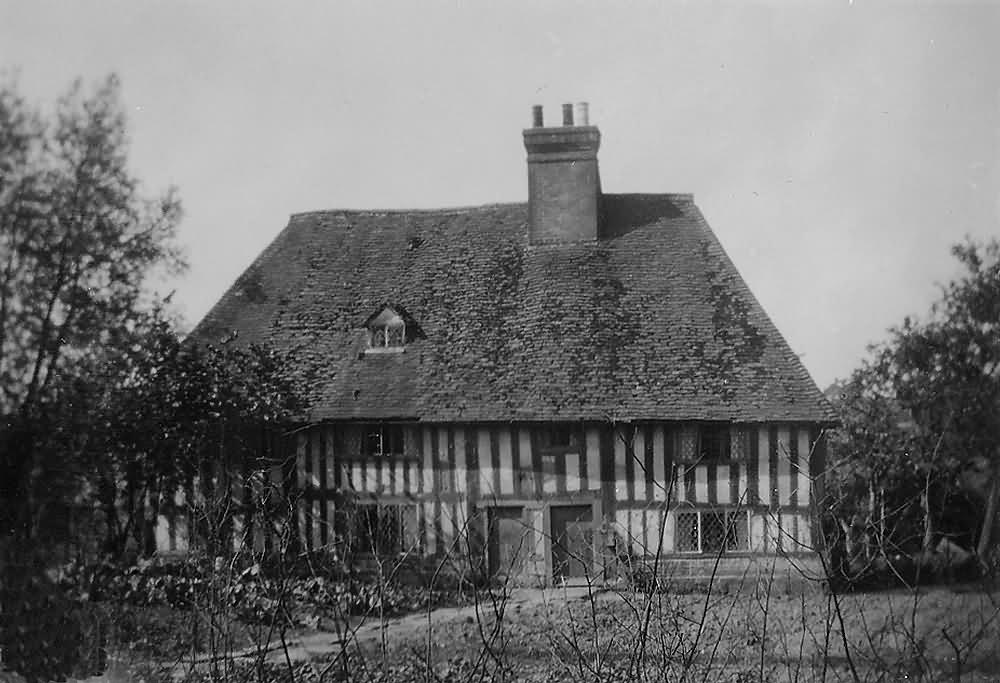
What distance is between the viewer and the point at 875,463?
12391 millimetres

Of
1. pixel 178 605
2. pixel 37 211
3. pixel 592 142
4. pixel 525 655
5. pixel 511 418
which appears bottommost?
pixel 525 655

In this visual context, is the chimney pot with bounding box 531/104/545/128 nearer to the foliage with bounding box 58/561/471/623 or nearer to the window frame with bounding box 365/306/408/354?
the window frame with bounding box 365/306/408/354

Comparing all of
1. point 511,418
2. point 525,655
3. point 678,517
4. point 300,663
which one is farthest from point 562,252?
point 300,663

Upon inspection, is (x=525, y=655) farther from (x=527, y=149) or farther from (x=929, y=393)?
(x=527, y=149)

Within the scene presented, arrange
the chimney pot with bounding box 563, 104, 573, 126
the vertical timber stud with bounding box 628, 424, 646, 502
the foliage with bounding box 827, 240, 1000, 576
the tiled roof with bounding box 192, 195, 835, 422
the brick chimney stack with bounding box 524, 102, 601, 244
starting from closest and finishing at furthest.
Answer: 1. the foliage with bounding box 827, 240, 1000, 576
2. the tiled roof with bounding box 192, 195, 835, 422
3. the vertical timber stud with bounding box 628, 424, 646, 502
4. the chimney pot with bounding box 563, 104, 573, 126
5. the brick chimney stack with bounding box 524, 102, 601, 244

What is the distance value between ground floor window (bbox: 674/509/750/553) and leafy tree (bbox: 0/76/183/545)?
737 cm

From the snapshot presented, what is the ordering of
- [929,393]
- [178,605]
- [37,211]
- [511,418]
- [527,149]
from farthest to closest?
[527,149] < [511,418] < [929,393] < [178,605] < [37,211]

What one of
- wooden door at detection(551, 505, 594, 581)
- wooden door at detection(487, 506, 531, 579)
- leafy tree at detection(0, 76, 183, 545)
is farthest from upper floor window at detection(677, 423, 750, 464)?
leafy tree at detection(0, 76, 183, 545)

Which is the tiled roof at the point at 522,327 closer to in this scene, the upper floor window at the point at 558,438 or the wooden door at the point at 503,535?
the upper floor window at the point at 558,438

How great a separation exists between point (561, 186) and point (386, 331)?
4.24m

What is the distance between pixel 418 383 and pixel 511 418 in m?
1.51

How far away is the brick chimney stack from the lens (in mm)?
13094

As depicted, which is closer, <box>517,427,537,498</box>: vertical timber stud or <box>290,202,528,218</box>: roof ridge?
Result: <box>290,202,528,218</box>: roof ridge

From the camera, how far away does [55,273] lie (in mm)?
6633
